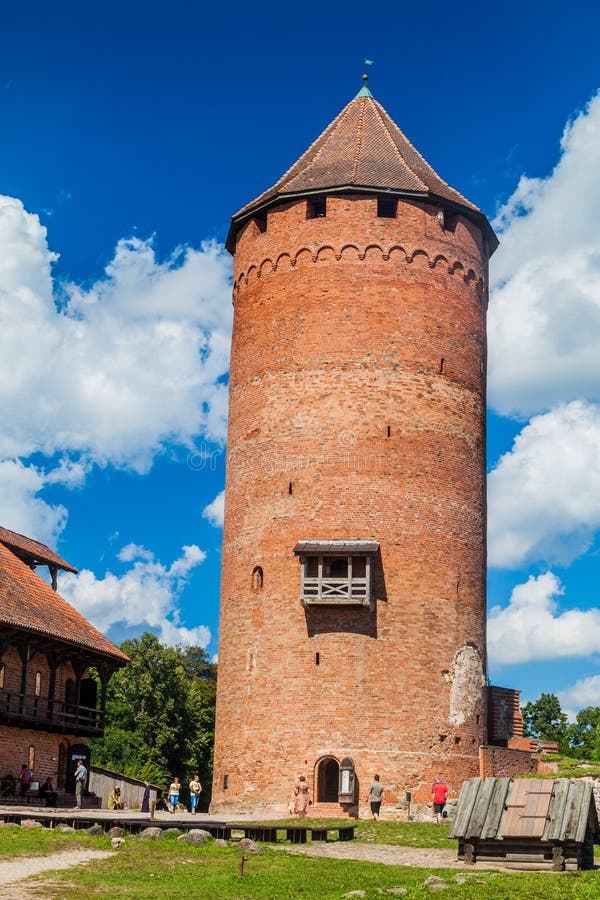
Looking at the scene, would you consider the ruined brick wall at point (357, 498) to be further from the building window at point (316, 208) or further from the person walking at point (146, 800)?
the person walking at point (146, 800)

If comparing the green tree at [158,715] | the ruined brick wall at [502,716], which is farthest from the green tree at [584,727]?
the ruined brick wall at [502,716]

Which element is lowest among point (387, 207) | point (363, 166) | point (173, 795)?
point (173, 795)

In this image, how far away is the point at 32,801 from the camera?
92.9ft

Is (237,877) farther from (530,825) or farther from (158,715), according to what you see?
(158,715)

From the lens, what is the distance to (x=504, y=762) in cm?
3153

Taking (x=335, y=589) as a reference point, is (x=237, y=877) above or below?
Answer: below

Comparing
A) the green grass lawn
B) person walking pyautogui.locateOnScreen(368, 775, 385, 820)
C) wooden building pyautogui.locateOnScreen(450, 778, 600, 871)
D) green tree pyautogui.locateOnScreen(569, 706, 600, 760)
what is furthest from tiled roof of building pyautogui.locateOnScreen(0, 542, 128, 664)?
green tree pyautogui.locateOnScreen(569, 706, 600, 760)

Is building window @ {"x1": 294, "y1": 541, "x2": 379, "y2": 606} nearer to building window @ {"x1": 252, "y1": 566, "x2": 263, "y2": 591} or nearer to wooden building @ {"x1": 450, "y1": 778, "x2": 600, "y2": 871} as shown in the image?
building window @ {"x1": 252, "y1": 566, "x2": 263, "y2": 591}

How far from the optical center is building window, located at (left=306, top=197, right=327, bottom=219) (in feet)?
109

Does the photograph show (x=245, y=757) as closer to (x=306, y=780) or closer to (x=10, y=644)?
(x=306, y=780)

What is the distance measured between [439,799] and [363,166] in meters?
16.9

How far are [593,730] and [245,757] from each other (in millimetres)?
44532

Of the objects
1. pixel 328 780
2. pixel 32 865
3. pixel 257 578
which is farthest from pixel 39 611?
pixel 32 865

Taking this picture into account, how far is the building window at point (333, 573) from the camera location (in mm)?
29484
